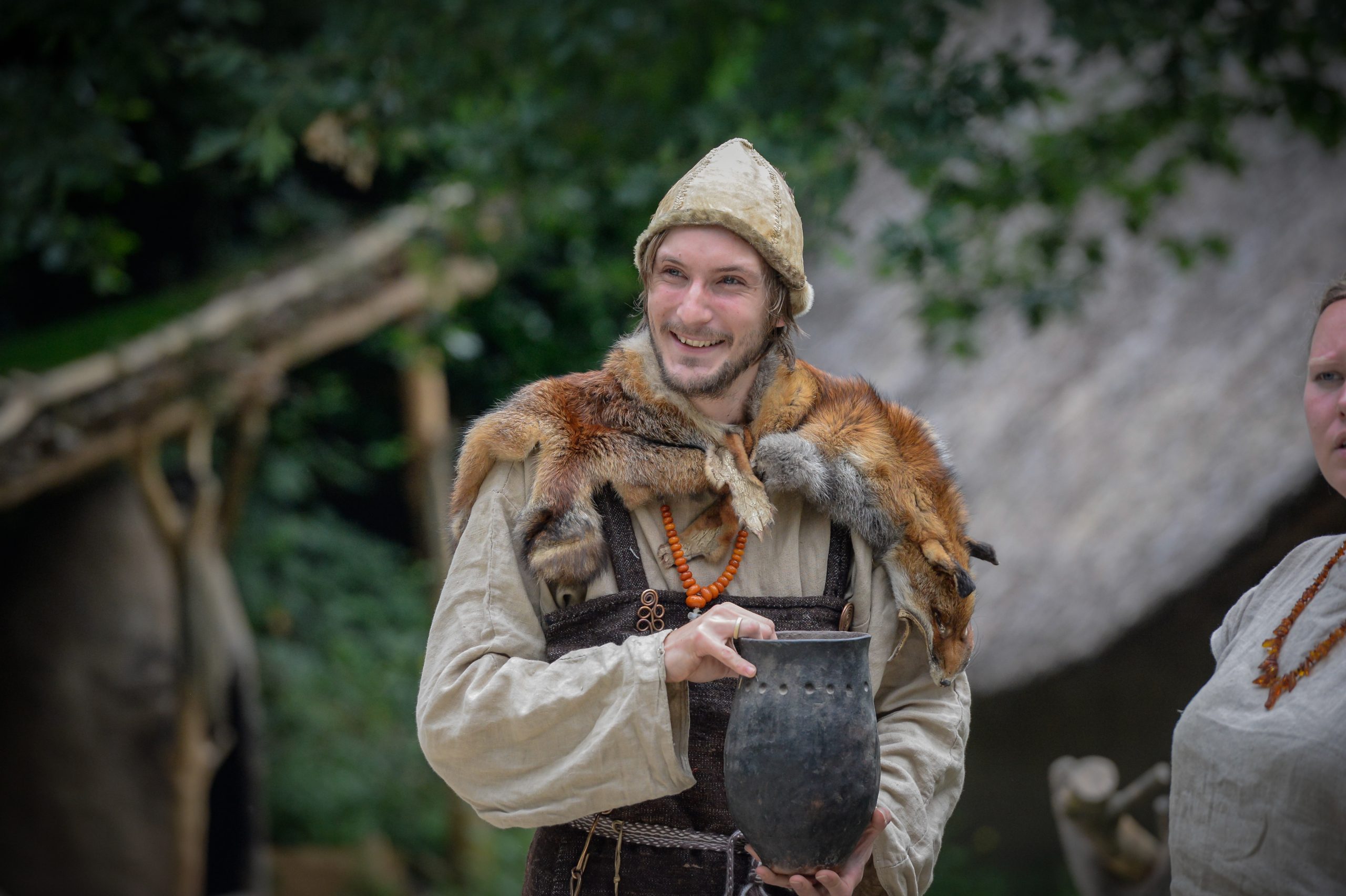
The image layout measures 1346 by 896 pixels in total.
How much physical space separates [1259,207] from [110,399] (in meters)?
5.40

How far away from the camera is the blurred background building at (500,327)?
13.4 ft

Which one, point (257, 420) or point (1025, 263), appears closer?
point (1025, 263)

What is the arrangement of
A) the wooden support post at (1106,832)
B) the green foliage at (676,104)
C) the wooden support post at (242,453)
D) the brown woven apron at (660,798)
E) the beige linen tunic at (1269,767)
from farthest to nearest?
1. the wooden support post at (242,453)
2. the green foliage at (676,104)
3. the wooden support post at (1106,832)
4. the brown woven apron at (660,798)
5. the beige linen tunic at (1269,767)

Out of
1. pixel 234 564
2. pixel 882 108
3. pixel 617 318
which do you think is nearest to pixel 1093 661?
pixel 882 108

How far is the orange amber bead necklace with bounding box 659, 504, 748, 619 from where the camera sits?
1914mm

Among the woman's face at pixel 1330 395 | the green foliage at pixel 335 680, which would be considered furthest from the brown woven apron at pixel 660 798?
the green foliage at pixel 335 680

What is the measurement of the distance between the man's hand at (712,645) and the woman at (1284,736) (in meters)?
0.66

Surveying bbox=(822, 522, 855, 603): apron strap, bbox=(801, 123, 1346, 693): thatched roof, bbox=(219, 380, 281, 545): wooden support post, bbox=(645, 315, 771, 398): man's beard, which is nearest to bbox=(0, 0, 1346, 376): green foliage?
bbox=(801, 123, 1346, 693): thatched roof

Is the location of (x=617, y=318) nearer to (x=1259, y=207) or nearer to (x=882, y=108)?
(x=1259, y=207)

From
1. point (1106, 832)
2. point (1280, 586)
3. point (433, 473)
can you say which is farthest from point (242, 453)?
point (1280, 586)

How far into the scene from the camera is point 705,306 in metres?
1.95

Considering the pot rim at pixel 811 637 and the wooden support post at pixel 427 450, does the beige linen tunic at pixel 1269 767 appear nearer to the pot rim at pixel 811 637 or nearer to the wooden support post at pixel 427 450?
the pot rim at pixel 811 637

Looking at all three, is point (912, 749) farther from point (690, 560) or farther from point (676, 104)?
point (676, 104)

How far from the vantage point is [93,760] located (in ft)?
17.3
